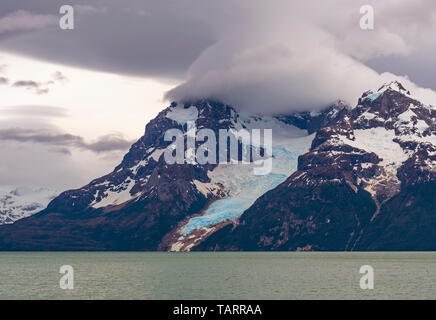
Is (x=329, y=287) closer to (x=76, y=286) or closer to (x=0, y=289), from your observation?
(x=76, y=286)
